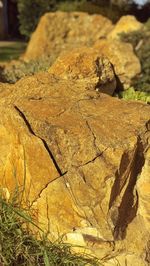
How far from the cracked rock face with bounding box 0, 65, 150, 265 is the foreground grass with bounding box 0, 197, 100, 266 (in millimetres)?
96

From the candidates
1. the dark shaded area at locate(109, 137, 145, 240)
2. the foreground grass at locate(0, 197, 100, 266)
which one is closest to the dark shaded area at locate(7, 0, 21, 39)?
the dark shaded area at locate(109, 137, 145, 240)

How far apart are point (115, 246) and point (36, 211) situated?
0.69m

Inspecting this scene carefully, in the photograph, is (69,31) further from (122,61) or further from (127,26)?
(122,61)

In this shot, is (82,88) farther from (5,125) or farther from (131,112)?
(5,125)

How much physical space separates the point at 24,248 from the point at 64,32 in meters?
13.7

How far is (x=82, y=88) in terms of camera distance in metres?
5.00

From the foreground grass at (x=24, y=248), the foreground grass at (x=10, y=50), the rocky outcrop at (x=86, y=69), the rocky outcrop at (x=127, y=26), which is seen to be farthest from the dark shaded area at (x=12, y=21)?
the foreground grass at (x=24, y=248)

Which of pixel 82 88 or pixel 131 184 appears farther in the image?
pixel 82 88

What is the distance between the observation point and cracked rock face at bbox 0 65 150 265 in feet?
13.8

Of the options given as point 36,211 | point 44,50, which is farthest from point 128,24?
point 36,211

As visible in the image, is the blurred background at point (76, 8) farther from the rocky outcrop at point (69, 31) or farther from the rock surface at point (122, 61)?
the rock surface at point (122, 61)

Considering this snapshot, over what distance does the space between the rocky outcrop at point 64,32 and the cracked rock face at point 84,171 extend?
11704mm

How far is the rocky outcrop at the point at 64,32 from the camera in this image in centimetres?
1650

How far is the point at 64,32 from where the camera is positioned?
17219 millimetres
